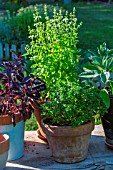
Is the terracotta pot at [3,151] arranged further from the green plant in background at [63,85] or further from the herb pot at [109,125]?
the herb pot at [109,125]

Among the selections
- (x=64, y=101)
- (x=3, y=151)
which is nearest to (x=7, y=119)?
(x=3, y=151)

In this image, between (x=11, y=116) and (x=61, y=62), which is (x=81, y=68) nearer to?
(x=61, y=62)

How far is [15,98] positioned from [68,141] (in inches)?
20.6

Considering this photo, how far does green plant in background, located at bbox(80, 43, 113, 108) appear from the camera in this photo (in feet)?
11.8

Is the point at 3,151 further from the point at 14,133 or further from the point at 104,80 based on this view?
the point at 104,80

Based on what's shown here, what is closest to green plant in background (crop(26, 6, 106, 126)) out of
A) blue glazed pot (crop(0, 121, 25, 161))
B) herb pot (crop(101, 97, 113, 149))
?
herb pot (crop(101, 97, 113, 149))

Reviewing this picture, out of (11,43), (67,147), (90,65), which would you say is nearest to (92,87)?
(90,65)

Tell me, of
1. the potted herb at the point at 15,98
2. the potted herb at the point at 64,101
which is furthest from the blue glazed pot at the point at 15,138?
the potted herb at the point at 64,101

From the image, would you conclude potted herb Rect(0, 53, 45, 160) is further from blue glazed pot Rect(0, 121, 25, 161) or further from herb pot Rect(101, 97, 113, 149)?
herb pot Rect(101, 97, 113, 149)

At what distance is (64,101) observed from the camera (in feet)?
11.5

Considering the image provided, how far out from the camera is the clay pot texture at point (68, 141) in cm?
352

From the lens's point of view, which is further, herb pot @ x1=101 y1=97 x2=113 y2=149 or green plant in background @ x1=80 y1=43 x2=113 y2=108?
herb pot @ x1=101 y1=97 x2=113 y2=149

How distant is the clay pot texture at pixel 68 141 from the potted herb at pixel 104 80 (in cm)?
22

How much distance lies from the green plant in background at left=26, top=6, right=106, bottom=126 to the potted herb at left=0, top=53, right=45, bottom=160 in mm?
129
